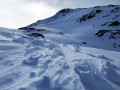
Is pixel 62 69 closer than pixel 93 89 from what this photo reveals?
No

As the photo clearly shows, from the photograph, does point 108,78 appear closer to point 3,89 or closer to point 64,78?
point 64,78

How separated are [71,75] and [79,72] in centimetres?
20

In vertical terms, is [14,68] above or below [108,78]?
above

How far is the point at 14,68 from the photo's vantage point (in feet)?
7.35

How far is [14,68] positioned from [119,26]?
58.5 ft

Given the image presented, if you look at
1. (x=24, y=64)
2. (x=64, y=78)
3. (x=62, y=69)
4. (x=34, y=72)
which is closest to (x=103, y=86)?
(x=64, y=78)

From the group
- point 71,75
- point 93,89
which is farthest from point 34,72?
point 93,89

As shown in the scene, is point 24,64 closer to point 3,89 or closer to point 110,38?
point 3,89

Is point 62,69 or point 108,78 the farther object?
point 62,69

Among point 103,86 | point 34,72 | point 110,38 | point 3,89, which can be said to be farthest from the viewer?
point 110,38

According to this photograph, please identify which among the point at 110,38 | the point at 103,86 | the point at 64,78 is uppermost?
the point at 64,78

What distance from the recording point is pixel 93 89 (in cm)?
159

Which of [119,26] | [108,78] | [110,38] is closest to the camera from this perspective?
[108,78]

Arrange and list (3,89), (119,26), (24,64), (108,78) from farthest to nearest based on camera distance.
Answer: (119,26) → (24,64) → (108,78) → (3,89)
